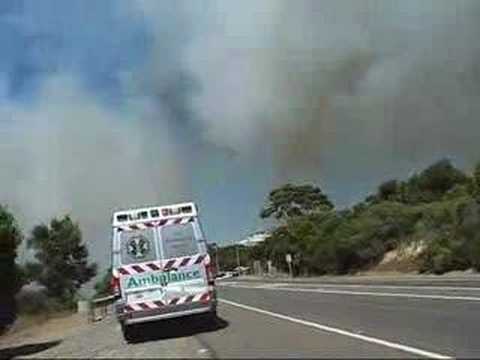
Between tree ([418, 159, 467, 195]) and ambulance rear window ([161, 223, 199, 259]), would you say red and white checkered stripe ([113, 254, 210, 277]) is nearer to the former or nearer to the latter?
ambulance rear window ([161, 223, 199, 259])

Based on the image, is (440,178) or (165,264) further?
(440,178)

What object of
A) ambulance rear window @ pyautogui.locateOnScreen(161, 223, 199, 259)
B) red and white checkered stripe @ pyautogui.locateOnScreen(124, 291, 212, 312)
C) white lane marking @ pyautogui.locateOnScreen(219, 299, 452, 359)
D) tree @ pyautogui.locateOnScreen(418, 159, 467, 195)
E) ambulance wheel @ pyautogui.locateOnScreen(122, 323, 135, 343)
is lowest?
white lane marking @ pyautogui.locateOnScreen(219, 299, 452, 359)

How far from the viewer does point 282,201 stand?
436 feet

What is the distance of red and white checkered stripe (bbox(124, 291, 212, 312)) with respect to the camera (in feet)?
70.6

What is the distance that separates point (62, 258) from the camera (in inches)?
2581

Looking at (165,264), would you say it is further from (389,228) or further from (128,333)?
(389,228)

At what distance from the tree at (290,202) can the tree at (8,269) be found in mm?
93167

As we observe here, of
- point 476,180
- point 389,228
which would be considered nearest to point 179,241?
point 476,180

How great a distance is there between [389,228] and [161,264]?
58242 millimetres

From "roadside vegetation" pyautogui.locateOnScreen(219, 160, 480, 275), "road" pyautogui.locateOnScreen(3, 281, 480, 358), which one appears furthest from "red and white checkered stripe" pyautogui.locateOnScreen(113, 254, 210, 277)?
"roadside vegetation" pyautogui.locateOnScreen(219, 160, 480, 275)

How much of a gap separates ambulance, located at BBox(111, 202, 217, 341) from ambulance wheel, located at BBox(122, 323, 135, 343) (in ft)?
0.30

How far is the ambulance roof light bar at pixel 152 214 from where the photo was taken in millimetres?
21672

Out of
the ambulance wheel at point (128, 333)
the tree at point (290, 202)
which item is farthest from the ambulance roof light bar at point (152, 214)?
the tree at point (290, 202)

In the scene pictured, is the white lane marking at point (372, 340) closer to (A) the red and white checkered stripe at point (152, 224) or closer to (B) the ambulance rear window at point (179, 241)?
(B) the ambulance rear window at point (179, 241)
